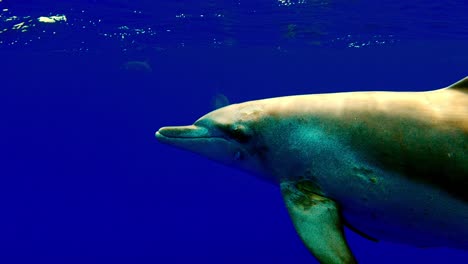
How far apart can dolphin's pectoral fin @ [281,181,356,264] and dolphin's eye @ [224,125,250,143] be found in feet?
1.88

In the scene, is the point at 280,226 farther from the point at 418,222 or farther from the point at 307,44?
the point at 418,222

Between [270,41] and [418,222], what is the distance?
3069 cm

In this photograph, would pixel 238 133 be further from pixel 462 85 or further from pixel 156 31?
pixel 156 31

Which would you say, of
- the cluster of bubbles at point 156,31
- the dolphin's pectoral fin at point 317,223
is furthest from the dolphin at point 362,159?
the cluster of bubbles at point 156,31

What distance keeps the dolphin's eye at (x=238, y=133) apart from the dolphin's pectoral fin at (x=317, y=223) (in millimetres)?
573

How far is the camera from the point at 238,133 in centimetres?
439

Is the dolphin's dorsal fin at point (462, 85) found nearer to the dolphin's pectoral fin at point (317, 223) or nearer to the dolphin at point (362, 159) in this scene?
the dolphin at point (362, 159)

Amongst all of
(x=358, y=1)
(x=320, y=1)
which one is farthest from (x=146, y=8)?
(x=358, y=1)

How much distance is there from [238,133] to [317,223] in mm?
1168

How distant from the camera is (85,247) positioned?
2995 cm

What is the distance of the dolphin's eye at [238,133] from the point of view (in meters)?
4.38

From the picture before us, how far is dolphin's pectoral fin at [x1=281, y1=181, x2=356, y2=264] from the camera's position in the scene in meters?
3.50

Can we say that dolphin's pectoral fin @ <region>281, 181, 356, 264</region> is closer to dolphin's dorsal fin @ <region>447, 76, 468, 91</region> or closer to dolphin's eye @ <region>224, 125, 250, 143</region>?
dolphin's eye @ <region>224, 125, 250, 143</region>

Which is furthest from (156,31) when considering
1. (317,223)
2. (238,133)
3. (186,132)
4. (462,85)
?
(317,223)
